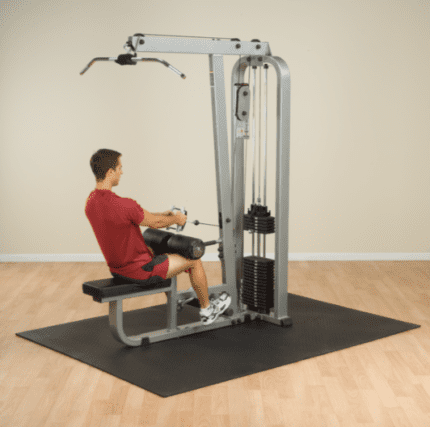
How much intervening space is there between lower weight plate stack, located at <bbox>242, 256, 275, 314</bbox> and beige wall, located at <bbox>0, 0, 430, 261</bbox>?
1.88m

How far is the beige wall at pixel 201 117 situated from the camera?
6.15m

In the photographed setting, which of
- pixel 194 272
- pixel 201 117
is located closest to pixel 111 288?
pixel 194 272

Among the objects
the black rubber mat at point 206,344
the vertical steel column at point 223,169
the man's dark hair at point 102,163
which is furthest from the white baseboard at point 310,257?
the man's dark hair at point 102,163

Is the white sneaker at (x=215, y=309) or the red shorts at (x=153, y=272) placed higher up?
the red shorts at (x=153, y=272)

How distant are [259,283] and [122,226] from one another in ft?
3.64

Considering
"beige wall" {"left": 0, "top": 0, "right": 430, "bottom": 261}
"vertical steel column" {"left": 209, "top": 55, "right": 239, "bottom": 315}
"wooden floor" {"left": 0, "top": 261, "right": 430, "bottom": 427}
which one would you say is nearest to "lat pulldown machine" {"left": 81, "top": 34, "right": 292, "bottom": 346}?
"vertical steel column" {"left": 209, "top": 55, "right": 239, "bottom": 315}

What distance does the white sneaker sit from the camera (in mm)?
4160

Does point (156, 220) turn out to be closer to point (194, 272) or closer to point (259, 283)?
point (194, 272)

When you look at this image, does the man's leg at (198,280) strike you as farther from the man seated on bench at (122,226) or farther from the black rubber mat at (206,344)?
the black rubber mat at (206,344)

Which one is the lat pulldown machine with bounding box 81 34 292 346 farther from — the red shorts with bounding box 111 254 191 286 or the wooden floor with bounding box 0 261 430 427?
the wooden floor with bounding box 0 261 430 427

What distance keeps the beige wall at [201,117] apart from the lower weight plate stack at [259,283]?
1.88 meters

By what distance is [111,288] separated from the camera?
3662mm

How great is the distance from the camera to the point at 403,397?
3193 mm

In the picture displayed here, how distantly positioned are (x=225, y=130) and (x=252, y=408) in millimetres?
1761
